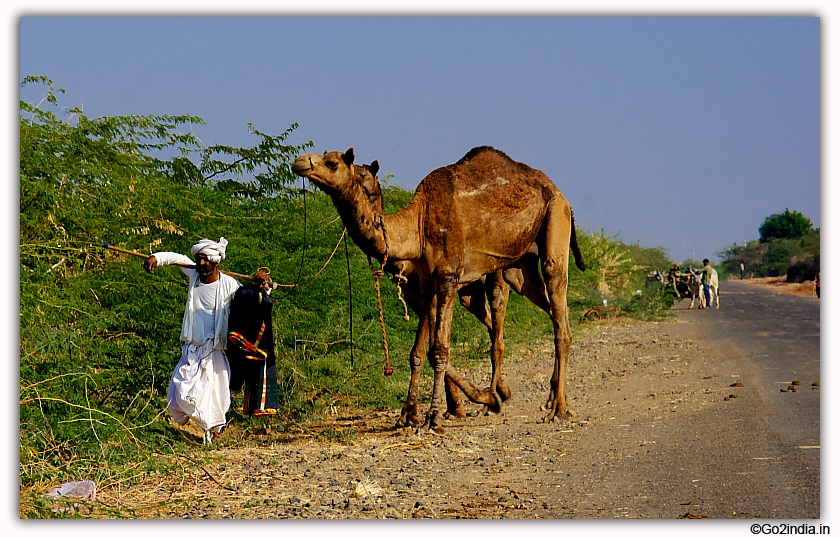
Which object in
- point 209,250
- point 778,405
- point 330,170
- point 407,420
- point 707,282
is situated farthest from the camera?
point 707,282

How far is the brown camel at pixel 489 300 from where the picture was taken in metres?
8.77

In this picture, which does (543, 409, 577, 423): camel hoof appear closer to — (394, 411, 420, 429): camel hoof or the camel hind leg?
the camel hind leg

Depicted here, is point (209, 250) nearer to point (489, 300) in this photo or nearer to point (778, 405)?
point (489, 300)

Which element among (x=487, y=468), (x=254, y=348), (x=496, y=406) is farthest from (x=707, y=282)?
(x=254, y=348)

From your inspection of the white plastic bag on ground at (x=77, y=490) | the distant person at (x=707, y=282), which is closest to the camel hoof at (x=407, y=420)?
the white plastic bag on ground at (x=77, y=490)

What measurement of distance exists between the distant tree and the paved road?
43.8m

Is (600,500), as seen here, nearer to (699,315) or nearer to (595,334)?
(595,334)

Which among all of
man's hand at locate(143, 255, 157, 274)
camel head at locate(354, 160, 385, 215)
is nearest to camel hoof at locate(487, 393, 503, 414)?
camel head at locate(354, 160, 385, 215)

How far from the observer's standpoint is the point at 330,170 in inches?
298

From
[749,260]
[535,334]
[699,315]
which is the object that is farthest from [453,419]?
[749,260]

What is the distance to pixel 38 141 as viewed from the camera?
28.1ft

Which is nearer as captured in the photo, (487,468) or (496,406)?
(487,468)

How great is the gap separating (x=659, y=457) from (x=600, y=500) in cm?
146

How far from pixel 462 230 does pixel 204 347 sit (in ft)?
8.06
